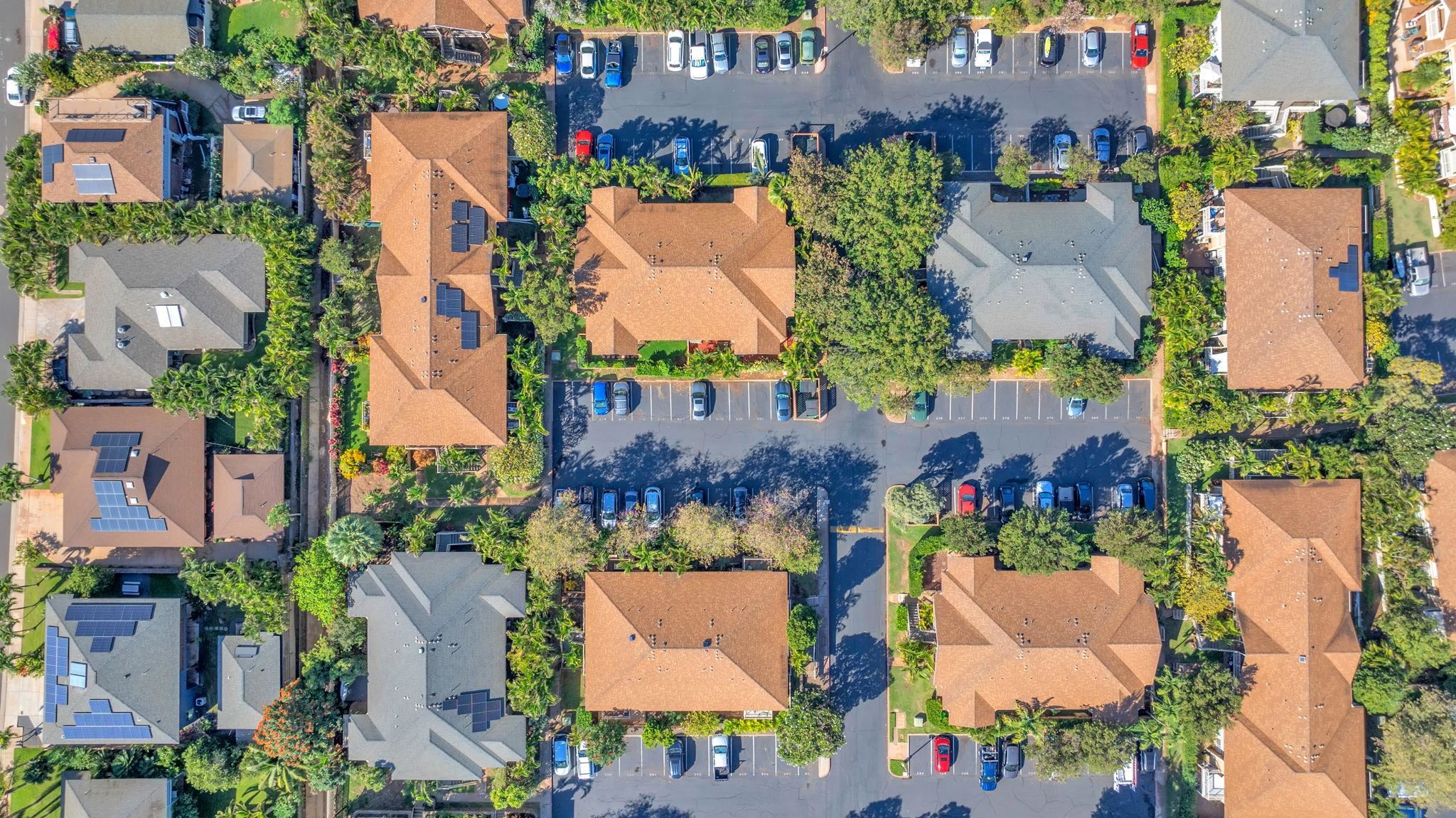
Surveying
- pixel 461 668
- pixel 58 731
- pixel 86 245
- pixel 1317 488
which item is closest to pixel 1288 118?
pixel 1317 488

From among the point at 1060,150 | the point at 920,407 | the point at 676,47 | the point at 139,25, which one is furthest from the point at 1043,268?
the point at 139,25

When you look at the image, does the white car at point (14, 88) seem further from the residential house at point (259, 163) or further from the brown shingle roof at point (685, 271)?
the brown shingle roof at point (685, 271)

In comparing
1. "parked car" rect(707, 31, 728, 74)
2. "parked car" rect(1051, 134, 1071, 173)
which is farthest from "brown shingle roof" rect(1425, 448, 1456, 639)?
"parked car" rect(707, 31, 728, 74)

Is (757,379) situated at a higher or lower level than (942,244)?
lower

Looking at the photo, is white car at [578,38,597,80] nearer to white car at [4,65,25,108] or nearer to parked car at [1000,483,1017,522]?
white car at [4,65,25,108]

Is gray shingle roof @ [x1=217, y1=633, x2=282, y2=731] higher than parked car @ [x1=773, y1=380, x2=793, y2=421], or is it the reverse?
parked car @ [x1=773, y1=380, x2=793, y2=421]

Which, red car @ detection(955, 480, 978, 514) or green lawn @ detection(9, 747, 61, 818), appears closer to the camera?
green lawn @ detection(9, 747, 61, 818)

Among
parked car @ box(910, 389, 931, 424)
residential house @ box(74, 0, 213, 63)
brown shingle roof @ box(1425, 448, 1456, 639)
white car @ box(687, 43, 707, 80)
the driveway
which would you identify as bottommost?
brown shingle roof @ box(1425, 448, 1456, 639)

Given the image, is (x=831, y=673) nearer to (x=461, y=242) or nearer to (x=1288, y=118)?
(x=461, y=242)
